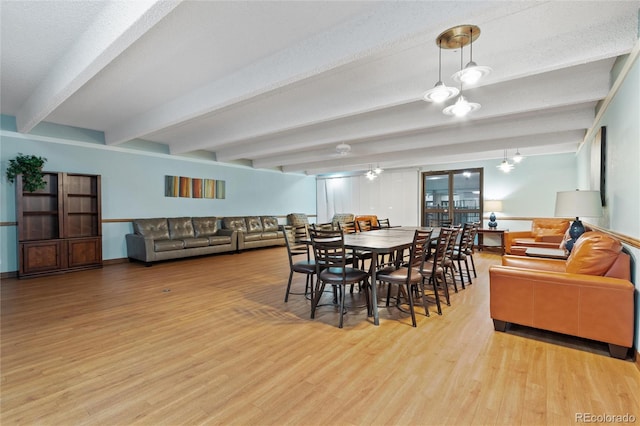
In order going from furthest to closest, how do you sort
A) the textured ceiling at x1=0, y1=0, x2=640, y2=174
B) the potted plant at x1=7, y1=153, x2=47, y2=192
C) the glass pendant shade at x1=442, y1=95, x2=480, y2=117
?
the potted plant at x1=7, y1=153, x2=47, y2=192
the glass pendant shade at x1=442, y1=95, x2=480, y2=117
the textured ceiling at x1=0, y1=0, x2=640, y2=174

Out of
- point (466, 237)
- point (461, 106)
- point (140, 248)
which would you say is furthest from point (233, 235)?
point (461, 106)

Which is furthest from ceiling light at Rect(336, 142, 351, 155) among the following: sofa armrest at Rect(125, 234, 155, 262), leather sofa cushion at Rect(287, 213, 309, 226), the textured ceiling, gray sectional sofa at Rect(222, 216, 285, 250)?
leather sofa cushion at Rect(287, 213, 309, 226)

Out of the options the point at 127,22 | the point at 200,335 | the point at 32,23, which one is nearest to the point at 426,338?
the point at 200,335

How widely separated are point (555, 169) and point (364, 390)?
7.97 meters

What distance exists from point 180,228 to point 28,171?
9.03 ft

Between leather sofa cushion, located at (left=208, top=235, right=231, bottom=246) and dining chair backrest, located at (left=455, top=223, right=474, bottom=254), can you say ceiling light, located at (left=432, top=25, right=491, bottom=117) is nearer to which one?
dining chair backrest, located at (left=455, top=223, right=474, bottom=254)

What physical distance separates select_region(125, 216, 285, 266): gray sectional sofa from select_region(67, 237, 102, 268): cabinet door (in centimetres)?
64

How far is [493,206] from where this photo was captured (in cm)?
760

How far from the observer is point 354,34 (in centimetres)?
248

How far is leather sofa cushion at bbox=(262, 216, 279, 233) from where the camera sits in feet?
29.0

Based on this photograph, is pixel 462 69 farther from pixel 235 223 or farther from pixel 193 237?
pixel 235 223

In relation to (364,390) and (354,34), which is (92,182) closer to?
(354,34)

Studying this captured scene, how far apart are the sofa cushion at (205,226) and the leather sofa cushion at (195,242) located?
45cm

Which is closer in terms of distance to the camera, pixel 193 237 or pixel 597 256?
pixel 597 256
